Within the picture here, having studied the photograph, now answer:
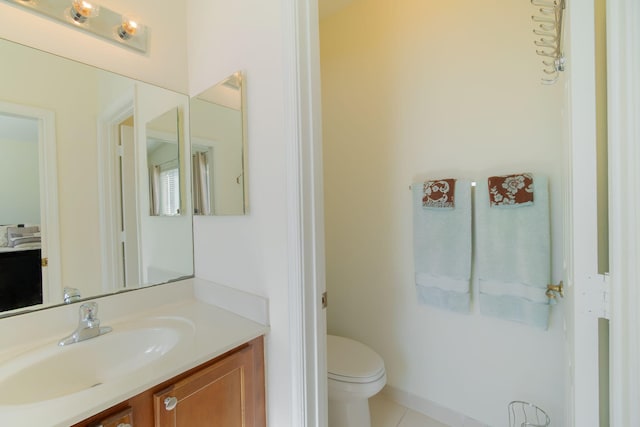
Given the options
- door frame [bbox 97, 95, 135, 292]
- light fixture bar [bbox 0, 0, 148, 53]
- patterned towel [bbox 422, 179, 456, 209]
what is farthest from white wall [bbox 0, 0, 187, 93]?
patterned towel [bbox 422, 179, 456, 209]

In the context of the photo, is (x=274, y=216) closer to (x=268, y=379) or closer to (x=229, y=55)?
(x=268, y=379)

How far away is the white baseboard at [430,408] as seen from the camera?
156 cm

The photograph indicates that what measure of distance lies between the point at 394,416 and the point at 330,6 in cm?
283

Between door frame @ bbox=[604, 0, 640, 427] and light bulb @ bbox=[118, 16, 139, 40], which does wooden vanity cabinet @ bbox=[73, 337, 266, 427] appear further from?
light bulb @ bbox=[118, 16, 139, 40]

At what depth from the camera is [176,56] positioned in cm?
139

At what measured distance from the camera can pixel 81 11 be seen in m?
1.07

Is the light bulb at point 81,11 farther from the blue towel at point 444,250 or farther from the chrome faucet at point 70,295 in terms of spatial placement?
the blue towel at point 444,250

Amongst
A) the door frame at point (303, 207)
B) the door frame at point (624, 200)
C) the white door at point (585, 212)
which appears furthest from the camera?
the door frame at point (303, 207)

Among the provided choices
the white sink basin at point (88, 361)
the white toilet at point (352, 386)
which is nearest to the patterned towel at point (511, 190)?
the white toilet at point (352, 386)

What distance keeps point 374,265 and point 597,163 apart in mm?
1383

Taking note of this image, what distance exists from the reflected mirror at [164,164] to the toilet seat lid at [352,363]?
117 centimetres

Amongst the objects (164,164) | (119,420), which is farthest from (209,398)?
(164,164)

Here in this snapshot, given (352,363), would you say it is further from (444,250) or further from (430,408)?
(444,250)

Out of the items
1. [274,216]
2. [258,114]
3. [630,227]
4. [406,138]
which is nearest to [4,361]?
[274,216]
